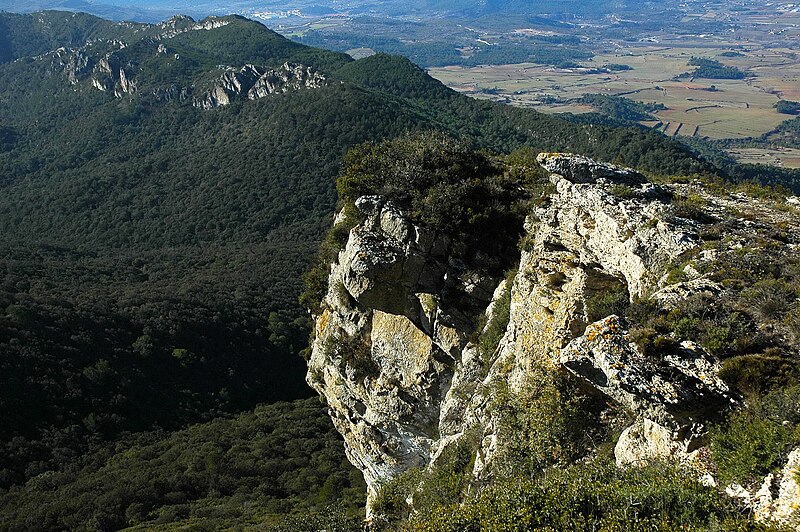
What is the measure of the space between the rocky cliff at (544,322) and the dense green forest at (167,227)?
8.31m

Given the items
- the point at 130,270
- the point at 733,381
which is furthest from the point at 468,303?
the point at 130,270

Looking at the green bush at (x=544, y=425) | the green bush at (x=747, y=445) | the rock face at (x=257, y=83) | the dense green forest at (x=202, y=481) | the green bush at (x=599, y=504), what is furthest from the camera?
the rock face at (x=257, y=83)

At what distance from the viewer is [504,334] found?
50.3 feet

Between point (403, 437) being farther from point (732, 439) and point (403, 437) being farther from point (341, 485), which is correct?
point (341, 485)

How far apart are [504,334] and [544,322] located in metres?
2.36

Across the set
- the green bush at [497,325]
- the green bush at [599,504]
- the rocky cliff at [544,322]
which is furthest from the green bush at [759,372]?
the green bush at [497,325]

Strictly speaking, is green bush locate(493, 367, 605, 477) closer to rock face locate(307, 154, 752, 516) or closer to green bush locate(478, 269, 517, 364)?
rock face locate(307, 154, 752, 516)

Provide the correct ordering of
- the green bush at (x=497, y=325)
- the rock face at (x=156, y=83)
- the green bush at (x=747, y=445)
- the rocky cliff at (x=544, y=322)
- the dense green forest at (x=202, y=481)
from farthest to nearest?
the rock face at (x=156, y=83) → the dense green forest at (x=202, y=481) → the green bush at (x=497, y=325) → the rocky cliff at (x=544, y=322) → the green bush at (x=747, y=445)

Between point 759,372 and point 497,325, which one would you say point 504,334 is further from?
point 759,372

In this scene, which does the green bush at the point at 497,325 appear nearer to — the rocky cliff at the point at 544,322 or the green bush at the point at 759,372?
the rocky cliff at the point at 544,322

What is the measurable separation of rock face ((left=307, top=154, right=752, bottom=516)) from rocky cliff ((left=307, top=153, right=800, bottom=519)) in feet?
0.14

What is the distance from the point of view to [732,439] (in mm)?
8461

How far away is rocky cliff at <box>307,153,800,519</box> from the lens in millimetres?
9555

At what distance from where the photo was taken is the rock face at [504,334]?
9617 millimetres
